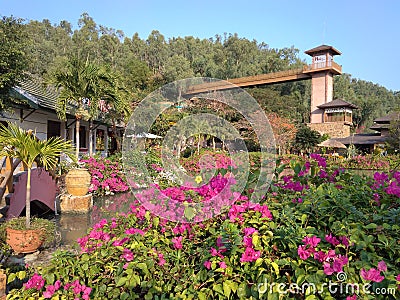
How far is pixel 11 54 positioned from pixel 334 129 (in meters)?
30.7

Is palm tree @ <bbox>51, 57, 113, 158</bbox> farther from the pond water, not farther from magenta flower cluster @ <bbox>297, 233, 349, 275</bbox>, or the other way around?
magenta flower cluster @ <bbox>297, 233, 349, 275</bbox>

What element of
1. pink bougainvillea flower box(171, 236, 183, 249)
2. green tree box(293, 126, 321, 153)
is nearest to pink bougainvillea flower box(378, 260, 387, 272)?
pink bougainvillea flower box(171, 236, 183, 249)

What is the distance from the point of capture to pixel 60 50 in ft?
152

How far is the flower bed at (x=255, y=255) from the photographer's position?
1350mm

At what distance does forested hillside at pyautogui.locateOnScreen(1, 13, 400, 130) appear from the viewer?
39.2 meters

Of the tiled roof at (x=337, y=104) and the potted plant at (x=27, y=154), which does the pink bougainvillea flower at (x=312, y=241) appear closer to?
the potted plant at (x=27, y=154)

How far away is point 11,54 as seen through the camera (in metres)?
5.53

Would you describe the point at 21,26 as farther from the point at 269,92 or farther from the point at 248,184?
the point at 269,92

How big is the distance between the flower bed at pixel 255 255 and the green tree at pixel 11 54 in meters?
4.77

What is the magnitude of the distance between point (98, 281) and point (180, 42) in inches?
2442

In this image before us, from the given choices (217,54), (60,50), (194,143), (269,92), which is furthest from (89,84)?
(217,54)

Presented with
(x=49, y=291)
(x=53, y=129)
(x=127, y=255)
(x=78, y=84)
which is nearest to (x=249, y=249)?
(x=127, y=255)

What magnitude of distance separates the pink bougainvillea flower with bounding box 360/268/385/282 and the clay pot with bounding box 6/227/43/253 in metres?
3.81

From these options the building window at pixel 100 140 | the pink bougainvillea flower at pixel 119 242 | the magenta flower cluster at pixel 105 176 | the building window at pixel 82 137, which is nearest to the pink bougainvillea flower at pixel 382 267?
the pink bougainvillea flower at pixel 119 242
